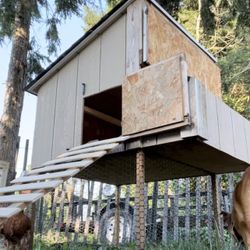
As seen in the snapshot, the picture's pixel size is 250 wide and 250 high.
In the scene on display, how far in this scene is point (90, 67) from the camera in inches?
206

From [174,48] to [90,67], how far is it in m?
1.30

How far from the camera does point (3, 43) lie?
809cm

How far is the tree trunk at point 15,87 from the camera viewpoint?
6.47 meters

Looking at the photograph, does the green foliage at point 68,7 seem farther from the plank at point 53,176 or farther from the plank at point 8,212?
the plank at point 8,212

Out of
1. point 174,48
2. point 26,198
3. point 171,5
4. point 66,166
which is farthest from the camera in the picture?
point 171,5

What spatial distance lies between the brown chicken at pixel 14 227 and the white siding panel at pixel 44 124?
1623 mm

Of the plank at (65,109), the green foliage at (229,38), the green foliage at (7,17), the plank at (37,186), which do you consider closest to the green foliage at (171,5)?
the green foliage at (229,38)

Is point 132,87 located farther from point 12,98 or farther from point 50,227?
point 50,227

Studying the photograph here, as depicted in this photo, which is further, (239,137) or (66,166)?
(239,137)

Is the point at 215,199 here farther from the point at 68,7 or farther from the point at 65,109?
the point at 68,7

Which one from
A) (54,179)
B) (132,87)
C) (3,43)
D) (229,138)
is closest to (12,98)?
(3,43)

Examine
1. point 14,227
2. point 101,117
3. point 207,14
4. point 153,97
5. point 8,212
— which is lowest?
point 14,227

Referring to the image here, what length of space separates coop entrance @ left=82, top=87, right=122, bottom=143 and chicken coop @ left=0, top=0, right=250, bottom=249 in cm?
2

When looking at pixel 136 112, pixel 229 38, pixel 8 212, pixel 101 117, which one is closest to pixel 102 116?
pixel 101 117
